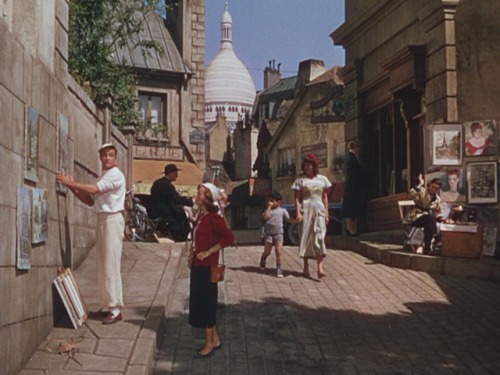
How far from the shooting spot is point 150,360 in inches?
288

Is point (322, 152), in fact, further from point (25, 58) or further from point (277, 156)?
point (25, 58)

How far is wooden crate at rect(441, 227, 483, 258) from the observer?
13.1 meters

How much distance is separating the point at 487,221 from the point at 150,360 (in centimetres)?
840

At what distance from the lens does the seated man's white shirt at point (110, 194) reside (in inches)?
325

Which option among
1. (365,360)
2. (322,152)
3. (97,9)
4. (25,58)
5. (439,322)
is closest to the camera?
(25,58)

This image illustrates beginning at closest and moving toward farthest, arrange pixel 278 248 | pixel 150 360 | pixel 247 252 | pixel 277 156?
pixel 150 360 < pixel 278 248 < pixel 247 252 < pixel 277 156

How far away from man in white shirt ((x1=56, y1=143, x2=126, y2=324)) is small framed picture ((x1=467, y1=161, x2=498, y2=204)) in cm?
783

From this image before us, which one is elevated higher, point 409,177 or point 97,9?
point 97,9

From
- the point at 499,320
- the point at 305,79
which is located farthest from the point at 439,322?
the point at 305,79

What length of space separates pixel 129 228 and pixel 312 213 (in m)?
5.04

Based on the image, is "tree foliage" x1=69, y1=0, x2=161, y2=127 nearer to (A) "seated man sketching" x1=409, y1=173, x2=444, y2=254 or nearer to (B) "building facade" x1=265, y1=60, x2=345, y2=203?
(A) "seated man sketching" x1=409, y1=173, x2=444, y2=254

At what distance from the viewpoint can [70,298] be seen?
8023 mm

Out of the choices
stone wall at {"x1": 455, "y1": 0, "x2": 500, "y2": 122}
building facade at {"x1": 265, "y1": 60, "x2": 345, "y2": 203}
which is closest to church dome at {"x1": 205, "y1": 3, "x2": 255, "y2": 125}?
building facade at {"x1": 265, "y1": 60, "x2": 345, "y2": 203}

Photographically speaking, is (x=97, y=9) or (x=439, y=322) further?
(x=97, y=9)
